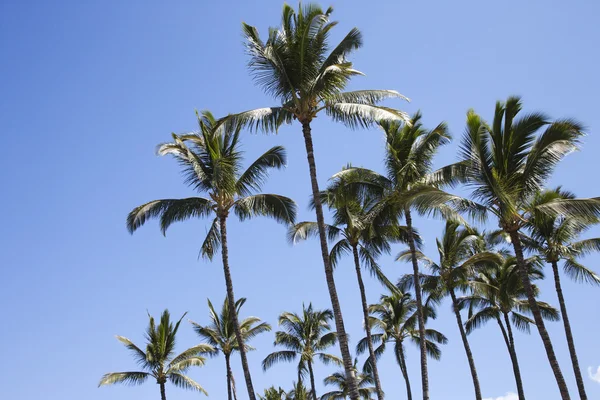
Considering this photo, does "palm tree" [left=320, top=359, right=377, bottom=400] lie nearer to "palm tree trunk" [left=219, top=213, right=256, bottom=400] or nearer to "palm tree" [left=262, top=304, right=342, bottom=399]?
"palm tree" [left=262, top=304, right=342, bottom=399]

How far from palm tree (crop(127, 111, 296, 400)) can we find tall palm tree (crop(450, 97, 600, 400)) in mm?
6713

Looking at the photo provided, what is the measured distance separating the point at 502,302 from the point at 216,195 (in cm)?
1631

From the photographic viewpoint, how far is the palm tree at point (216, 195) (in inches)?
803

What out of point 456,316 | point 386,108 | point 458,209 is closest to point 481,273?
point 456,316

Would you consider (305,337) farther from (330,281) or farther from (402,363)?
(330,281)

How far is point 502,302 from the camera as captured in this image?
29.3 meters

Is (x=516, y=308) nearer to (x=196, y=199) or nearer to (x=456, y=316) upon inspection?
(x=456, y=316)

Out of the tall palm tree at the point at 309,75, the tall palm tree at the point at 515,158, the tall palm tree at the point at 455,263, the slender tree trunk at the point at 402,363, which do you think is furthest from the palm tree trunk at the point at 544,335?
the slender tree trunk at the point at 402,363

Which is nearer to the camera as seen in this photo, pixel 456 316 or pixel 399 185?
pixel 399 185

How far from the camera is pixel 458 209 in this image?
1780 centimetres

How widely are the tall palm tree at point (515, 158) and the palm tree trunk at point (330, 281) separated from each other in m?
4.46

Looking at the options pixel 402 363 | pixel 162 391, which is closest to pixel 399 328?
pixel 402 363

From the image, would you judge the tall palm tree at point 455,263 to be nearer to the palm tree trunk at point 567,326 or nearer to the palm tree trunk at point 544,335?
the palm tree trunk at point 567,326

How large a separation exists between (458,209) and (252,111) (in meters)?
6.70
